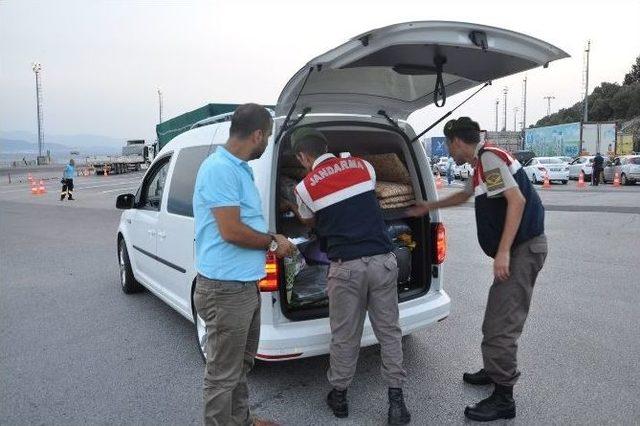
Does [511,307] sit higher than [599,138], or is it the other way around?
[599,138]

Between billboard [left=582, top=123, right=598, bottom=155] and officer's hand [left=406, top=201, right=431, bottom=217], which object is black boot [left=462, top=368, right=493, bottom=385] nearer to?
officer's hand [left=406, top=201, right=431, bottom=217]

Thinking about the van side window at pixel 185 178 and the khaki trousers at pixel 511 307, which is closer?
the khaki trousers at pixel 511 307

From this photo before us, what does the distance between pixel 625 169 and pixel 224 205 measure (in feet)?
86.2

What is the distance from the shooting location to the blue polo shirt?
253 cm

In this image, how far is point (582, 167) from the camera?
28203 millimetres

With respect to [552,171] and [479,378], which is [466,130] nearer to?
[479,378]

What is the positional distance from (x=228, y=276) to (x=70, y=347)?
282 cm

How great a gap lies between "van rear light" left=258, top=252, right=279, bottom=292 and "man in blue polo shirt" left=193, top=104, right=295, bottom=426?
0.71 meters

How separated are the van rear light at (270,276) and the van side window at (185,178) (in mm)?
1004

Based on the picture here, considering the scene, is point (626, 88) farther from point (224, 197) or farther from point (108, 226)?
point (224, 197)

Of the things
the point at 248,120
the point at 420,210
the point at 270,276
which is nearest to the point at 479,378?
the point at 420,210

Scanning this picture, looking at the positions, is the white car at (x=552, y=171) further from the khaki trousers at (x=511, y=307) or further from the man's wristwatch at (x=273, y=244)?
the man's wristwatch at (x=273, y=244)

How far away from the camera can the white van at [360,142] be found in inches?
119

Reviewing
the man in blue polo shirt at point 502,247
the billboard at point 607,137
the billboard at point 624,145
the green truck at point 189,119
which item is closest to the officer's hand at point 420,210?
the man in blue polo shirt at point 502,247
